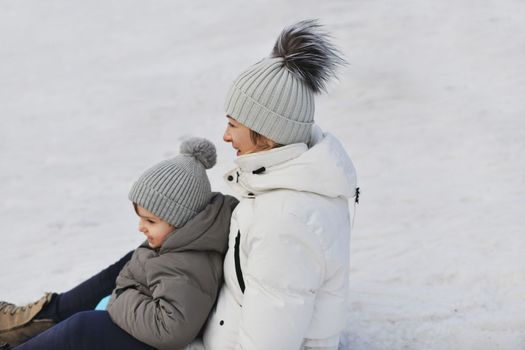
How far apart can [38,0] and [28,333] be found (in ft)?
23.9

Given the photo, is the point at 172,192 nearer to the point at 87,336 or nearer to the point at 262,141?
the point at 262,141

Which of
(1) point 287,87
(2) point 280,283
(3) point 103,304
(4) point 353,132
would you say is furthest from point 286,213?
(4) point 353,132

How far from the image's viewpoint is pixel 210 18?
8422 millimetres

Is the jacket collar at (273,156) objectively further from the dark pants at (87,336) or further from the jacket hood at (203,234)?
the dark pants at (87,336)

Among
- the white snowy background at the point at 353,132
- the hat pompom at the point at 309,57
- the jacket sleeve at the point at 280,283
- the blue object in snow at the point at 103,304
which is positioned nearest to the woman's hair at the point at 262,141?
the hat pompom at the point at 309,57

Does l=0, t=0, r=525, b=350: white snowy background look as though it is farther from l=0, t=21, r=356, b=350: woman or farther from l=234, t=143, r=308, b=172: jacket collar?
l=234, t=143, r=308, b=172: jacket collar

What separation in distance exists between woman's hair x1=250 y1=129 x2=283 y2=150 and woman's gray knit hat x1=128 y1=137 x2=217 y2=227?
1.16 feet

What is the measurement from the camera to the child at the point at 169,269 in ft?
8.16

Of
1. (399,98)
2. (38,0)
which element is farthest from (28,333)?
(38,0)

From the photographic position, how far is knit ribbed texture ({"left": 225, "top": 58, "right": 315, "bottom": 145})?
2.50 meters

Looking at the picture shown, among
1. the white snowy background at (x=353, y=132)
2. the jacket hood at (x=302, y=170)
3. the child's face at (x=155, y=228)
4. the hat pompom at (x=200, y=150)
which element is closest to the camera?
the jacket hood at (x=302, y=170)

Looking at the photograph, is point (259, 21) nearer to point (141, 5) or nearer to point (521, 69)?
point (141, 5)

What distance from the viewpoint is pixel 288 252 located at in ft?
7.47

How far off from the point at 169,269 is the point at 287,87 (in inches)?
31.7
